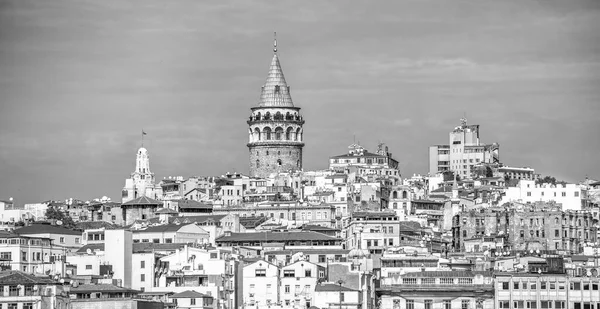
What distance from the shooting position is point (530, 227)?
150 metres

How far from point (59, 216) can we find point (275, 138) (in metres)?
24.1

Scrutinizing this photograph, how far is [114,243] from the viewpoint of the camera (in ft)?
397

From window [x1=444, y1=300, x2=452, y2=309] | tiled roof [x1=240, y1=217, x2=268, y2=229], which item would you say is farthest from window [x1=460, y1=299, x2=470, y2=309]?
tiled roof [x1=240, y1=217, x2=268, y2=229]

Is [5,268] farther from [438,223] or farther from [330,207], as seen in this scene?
[438,223]

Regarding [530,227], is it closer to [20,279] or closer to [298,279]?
[298,279]

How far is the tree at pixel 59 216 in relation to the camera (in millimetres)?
161875

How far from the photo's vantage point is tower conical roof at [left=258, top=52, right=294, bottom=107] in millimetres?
184125

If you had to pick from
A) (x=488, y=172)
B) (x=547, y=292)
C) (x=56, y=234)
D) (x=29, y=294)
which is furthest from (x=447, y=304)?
(x=488, y=172)

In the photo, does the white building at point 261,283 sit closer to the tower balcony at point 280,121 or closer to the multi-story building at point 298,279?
the multi-story building at point 298,279

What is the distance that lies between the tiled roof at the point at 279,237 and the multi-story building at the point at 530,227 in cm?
1614

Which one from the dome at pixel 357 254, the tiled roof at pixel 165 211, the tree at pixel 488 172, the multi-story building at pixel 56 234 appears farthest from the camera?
the tree at pixel 488 172

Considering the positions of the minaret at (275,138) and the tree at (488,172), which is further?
the tree at (488,172)

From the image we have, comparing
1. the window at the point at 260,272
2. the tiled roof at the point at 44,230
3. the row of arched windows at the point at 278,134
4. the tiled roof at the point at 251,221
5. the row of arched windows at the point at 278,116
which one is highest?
the row of arched windows at the point at 278,116

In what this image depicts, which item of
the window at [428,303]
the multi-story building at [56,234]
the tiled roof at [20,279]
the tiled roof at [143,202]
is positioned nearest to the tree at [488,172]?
the tiled roof at [143,202]
